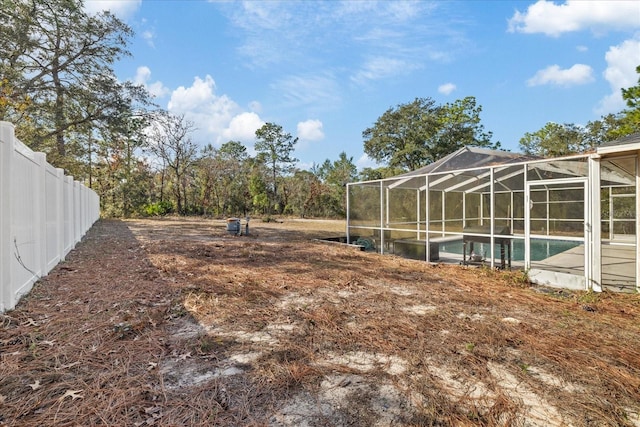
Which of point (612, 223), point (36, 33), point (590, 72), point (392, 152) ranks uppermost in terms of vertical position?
point (36, 33)

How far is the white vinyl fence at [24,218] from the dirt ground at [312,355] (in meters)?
0.32

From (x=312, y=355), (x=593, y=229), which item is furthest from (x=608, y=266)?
(x=312, y=355)

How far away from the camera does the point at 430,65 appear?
15500mm

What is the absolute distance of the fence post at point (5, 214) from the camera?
312 cm

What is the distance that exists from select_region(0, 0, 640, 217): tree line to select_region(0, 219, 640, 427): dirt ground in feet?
39.6

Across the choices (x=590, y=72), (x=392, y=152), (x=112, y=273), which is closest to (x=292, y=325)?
(x=112, y=273)

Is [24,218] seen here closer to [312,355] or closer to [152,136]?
[312,355]

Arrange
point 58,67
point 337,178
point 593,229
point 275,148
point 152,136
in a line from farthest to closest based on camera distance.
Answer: point 275,148 → point 337,178 → point 152,136 → point 58,67 → point 593,229

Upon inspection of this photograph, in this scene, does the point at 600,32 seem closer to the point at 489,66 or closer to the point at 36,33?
the point at 489,66

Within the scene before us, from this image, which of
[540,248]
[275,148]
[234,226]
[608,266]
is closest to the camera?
[608,266]

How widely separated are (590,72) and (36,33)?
78.5 ft

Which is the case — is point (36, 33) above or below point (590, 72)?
above

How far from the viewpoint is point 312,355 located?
105 inches

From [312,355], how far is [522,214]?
926 cm
